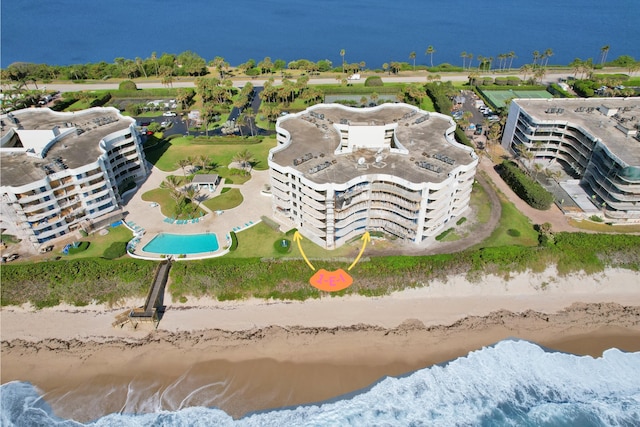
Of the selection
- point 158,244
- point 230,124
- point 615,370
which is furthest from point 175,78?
point 615,370

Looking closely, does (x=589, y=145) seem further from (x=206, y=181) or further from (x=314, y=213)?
(x=206, y=181)

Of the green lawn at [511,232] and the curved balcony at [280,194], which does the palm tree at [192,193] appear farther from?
the green lawn at [511,232]

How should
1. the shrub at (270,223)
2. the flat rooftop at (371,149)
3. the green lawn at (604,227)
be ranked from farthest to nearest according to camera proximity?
the shrub at (270,223)
the green lawn at (604,227)
the flat rooftop at (371,149)

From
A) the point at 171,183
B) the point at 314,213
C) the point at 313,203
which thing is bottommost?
the point at 171,183

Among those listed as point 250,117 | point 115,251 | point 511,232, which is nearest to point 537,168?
point 511,232

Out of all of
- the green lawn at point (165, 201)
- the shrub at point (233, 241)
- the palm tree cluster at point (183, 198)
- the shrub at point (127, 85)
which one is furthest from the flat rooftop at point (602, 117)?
the shrub at point (127, 85)

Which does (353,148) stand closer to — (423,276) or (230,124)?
(423,276)

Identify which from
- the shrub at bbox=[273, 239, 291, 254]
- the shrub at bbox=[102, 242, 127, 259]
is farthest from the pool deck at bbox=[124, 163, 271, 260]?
the shrub at bbox=[273, 239, 291, 254]
